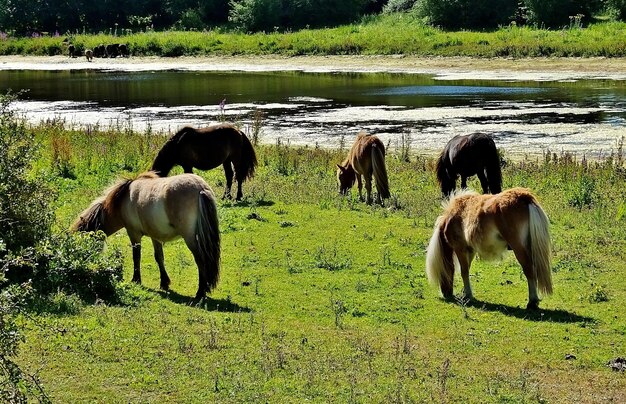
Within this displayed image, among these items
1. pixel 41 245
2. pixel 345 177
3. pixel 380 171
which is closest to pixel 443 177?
pixel 380 171

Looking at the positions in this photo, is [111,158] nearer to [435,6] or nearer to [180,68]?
[180,68]

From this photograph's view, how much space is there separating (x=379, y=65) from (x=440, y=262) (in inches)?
1562

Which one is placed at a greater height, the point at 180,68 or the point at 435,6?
the point at 435,6

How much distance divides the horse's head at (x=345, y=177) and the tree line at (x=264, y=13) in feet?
127

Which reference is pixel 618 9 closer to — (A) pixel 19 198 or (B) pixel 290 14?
(B) pixel 290 14

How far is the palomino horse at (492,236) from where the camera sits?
9742 mm

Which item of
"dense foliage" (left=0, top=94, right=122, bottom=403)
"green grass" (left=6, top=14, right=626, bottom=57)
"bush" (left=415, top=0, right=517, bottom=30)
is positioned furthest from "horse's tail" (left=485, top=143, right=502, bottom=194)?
"bush" (left=415, top=0, right=517, bottom=30)

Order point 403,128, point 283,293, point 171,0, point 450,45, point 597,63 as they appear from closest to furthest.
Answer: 1. point 283,293
2. point 403,128
3. point 597,63
4. point 450,45
5. point 171,0

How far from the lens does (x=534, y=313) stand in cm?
990

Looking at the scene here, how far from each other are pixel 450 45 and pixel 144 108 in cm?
2135

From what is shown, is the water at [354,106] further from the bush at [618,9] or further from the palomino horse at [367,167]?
the bush at [618,9]

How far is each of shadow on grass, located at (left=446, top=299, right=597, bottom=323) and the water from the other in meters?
12.0

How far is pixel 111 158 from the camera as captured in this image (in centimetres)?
1938

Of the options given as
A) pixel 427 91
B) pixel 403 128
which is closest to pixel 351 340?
pixel 403 128
